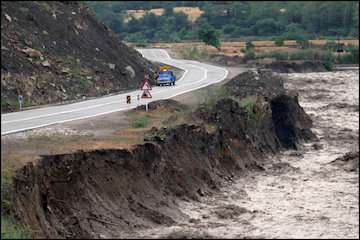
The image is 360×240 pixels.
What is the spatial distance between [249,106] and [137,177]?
14.3m

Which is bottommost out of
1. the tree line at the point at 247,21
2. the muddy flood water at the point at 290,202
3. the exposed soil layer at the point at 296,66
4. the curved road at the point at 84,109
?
the muddy flood water at the point at 290,202

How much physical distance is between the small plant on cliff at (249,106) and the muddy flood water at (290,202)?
2.41 m

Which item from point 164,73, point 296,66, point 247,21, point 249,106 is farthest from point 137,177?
point 247,21

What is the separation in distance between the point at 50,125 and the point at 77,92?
29.6 ft

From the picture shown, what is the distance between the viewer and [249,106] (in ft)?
123

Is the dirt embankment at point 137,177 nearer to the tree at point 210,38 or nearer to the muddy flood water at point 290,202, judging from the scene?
the muddy flood water at point 290,202

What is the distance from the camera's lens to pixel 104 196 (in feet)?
73.0

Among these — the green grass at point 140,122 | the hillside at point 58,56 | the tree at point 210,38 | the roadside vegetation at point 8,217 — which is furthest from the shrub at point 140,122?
the tree at point 210,38

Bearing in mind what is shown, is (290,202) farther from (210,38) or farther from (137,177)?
(210,38)

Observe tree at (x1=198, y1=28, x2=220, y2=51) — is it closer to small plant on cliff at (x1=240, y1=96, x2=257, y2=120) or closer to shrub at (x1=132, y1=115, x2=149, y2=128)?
small plant on cliff at (x1=240, y1=96, x2=257, y2=120)

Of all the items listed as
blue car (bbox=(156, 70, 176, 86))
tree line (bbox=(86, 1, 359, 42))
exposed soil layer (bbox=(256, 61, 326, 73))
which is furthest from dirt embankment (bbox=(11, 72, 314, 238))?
tree line (bbox=(86, 1, 359, 42))

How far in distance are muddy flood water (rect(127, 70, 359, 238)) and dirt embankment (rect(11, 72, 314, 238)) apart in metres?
0.72

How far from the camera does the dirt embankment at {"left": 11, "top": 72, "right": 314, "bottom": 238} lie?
19.8 meters

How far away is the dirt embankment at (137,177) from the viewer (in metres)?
19.8
